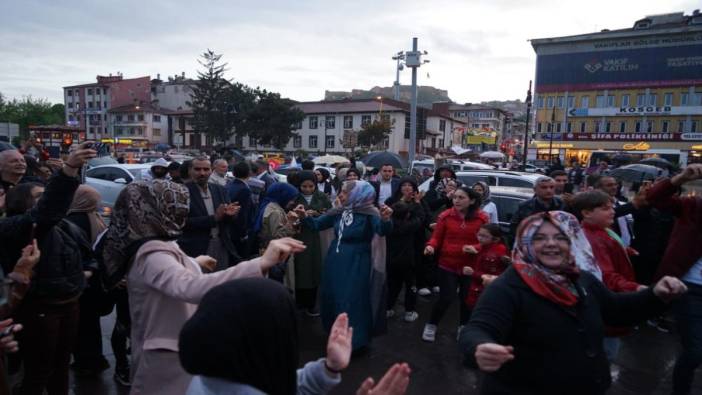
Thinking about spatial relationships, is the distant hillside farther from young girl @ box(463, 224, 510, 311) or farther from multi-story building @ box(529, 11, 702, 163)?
young girl @ box(463, 224, 510, 311)

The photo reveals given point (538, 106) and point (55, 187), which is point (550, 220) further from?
point (538, 106)

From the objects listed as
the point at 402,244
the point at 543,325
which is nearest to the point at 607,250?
the point at 543,325

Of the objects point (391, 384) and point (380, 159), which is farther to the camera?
point (380, 159)

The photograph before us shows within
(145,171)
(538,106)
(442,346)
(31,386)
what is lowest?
(442,346)

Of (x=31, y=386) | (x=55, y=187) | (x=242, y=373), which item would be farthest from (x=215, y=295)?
(x=31, y=386)

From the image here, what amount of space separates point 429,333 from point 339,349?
12.5ft

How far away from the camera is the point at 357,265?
4594 millimetres

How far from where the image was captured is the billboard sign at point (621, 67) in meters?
54.7

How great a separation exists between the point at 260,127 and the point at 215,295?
5231 cm

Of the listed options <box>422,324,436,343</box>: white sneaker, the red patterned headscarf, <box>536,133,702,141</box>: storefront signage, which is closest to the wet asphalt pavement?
<box>422,324,436,343</box>: white sneaker

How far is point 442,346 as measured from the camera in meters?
5.06

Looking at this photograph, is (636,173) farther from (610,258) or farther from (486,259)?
(610,258)

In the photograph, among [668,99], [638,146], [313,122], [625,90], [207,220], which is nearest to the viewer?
[207,220]

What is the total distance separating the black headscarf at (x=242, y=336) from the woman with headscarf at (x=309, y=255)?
402 centimetres
